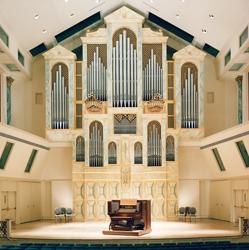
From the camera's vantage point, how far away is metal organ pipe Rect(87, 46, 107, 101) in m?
20.0

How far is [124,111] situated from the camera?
19.9 m

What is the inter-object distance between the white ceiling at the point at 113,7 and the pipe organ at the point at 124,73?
1356 mm

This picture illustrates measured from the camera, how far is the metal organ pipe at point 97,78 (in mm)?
20031

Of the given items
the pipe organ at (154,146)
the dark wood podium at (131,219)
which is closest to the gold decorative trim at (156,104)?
the pipe organ at (154,146)

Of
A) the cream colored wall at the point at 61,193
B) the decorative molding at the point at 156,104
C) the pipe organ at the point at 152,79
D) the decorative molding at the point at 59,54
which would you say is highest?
the decorative molding at the point at 59,54

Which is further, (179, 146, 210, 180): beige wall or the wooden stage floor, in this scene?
(179, 146, 210, 180): beige wall

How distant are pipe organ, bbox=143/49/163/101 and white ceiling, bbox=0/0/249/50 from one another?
1.50 meters

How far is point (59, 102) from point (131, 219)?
20.9 feet

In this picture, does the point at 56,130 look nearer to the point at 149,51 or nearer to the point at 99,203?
the point at 99,203

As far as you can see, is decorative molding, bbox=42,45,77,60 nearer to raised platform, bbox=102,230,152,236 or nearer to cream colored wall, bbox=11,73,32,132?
cream colored wall, bbox=11,73,32,132

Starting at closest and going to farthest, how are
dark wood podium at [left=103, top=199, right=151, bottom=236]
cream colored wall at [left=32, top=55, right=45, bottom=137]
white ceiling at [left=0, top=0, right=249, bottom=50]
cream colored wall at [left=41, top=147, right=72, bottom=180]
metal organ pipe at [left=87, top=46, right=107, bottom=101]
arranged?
dark wood podium at [left=103, top=199, right=151, bottom=236]
white ceiling at [left=0, top=0, right=249, bottom=50]
metal organ pipe at [left=87, top=46, right=107, bottom=101]
cream colored wall at [left=41, top=147, right=72, bottom=180]
cream colored wall at [left=32, top=55, right=45, bottom=137]

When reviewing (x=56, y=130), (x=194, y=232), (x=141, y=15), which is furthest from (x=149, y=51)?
(x=194, y=232)

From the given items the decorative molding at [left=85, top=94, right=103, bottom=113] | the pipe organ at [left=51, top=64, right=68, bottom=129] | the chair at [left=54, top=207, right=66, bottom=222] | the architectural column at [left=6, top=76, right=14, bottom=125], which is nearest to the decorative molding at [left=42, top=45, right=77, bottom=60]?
the pipe organ at [left=51, top=64, right=68, bottom=129]

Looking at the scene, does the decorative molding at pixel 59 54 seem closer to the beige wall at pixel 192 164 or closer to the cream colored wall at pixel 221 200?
the beige wall at pixel 192 164
